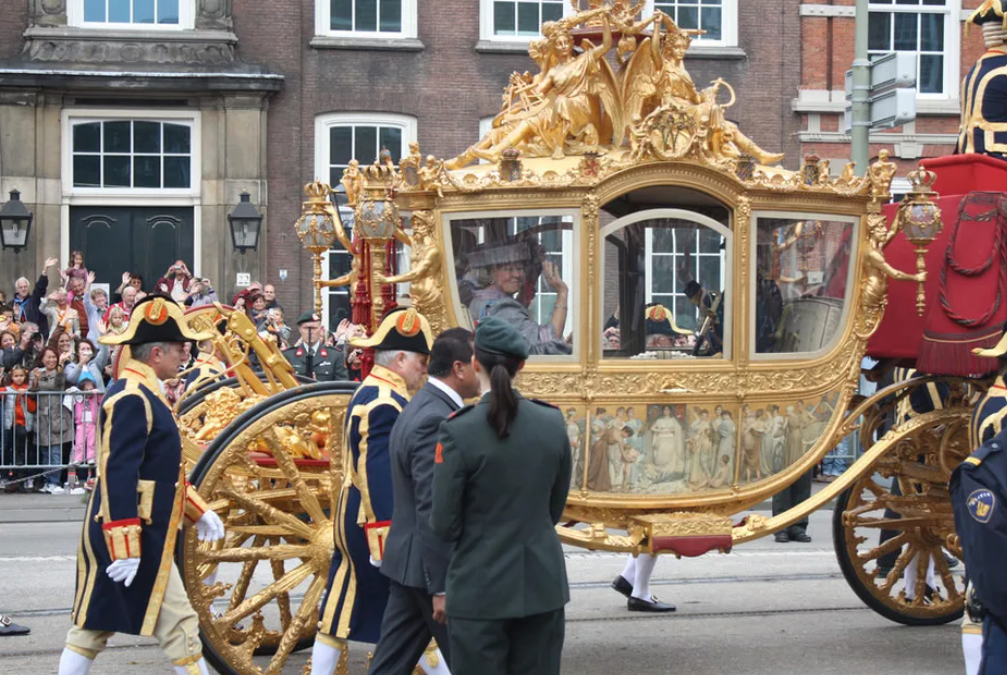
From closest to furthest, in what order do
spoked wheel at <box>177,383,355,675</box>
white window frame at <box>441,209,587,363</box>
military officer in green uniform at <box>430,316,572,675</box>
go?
military officer in green uniform at <box>430,316,572,675</box>
spoked wheel at <box>177,383,355,675</box>
white window frame at <box>441,209,587,363</box>

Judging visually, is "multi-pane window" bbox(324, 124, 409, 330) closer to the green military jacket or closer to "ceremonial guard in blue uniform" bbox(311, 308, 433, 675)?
"ceremonial guard in blue uniform" bbox(311, 308, 433, 675)

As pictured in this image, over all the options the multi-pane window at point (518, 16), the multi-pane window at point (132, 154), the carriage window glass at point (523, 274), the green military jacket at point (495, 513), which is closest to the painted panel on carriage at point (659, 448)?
the carriage window glass at point (523, 274)

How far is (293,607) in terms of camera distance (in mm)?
8922

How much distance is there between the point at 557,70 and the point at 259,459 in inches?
93.4

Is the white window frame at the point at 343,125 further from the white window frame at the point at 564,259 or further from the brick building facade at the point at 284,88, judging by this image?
the white window frame at the point at 564,259

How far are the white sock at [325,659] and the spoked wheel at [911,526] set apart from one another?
3035 mm

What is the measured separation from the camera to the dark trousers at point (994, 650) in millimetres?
5312

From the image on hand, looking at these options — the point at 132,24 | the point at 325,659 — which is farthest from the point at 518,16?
the point at 325,659

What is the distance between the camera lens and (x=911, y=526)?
8273 millimetres

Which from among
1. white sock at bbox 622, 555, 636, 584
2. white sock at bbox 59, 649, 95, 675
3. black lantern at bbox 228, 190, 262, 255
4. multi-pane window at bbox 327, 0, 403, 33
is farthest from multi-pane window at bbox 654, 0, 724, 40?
white sock at bbox 59, 649, 95, 675

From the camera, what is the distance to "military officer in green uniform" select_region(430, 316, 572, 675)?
4.94m

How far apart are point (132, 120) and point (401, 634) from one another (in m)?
15.8

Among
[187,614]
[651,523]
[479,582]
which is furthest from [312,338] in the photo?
[479,582]

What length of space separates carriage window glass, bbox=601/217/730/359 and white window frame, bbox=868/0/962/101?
51.0 feet
